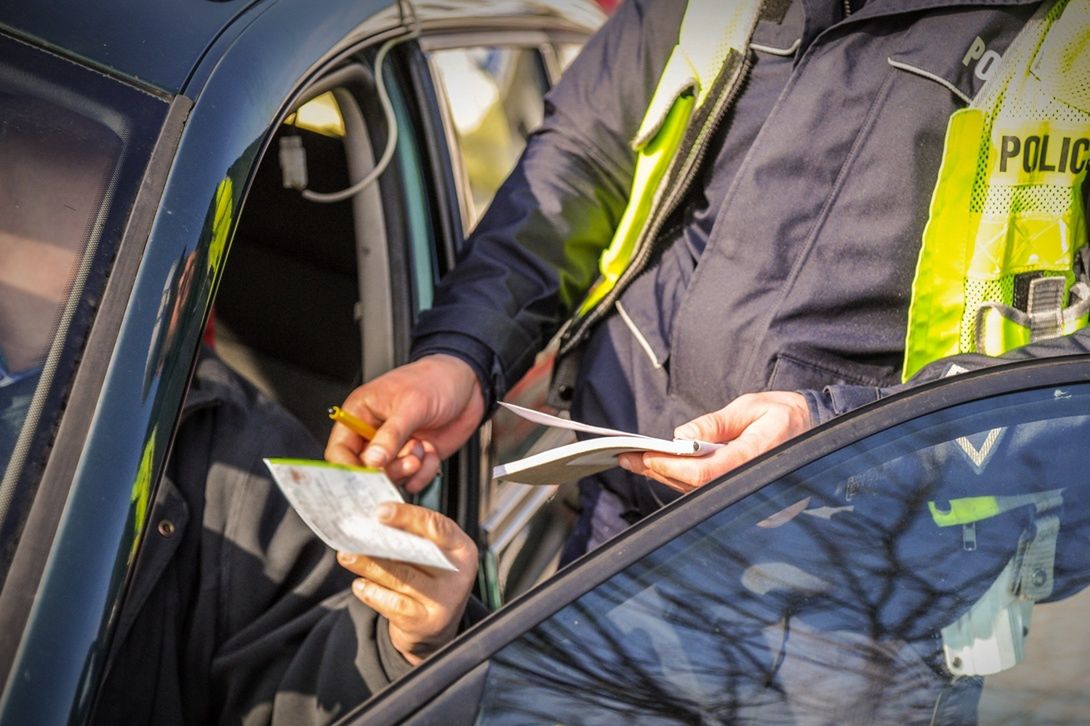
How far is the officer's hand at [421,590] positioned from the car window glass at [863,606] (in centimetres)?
30

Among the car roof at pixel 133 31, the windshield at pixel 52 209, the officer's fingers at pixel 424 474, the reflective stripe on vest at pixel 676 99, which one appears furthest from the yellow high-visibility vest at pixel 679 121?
the windshield at pixel 52 209

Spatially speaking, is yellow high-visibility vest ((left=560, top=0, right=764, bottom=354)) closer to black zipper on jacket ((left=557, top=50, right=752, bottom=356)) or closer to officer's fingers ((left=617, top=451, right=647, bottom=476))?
black zipper on jacket ((left=557, top=50, right=752, bottom=356))

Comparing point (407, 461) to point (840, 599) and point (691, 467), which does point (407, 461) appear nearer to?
point (691, 467)

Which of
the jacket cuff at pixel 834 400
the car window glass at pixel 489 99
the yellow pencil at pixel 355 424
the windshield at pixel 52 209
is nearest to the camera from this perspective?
the windshield at pixel 52 209

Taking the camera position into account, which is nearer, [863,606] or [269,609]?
[863,606]

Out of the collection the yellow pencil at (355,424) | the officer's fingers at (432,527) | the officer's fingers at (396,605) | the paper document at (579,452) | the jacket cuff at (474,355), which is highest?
the jacket cuff at (474,355)

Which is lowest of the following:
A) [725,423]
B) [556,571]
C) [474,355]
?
[556,571]

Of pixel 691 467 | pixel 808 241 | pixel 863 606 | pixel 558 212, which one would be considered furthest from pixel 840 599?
pixel 558 212

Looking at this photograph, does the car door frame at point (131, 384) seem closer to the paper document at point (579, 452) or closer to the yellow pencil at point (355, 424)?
the yellow pencil at point (355, 424)

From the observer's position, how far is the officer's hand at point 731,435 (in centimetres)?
133

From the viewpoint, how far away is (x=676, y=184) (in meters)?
1.84

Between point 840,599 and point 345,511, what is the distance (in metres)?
0.53

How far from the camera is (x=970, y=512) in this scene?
120 cm

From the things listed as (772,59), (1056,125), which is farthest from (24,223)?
(1056,125)
